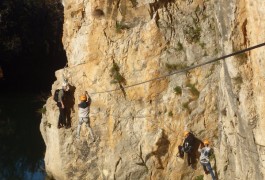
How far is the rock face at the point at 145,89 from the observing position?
11.3 metres

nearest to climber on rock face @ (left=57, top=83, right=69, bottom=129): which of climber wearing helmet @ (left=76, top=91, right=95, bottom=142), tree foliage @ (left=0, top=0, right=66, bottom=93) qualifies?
climber wearing helmet @ (left=76, top=91, right=95, bottom=142)

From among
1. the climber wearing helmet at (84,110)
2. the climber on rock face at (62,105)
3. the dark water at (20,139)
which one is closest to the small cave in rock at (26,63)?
the dark water at (20,139)

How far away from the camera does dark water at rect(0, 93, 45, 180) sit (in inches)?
742

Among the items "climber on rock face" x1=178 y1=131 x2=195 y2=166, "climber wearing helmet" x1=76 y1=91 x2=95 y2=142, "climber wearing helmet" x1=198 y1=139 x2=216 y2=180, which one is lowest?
"climber wearing helmet" x1=198 y1=139 x2=216 y2=180

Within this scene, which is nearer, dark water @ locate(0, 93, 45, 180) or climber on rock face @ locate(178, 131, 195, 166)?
climber on rock face @ locate(178, 131, 195, 166)

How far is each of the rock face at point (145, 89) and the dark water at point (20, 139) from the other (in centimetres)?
614

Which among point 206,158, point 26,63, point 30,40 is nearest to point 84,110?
point 206,158

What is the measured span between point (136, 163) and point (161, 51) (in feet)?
9.90

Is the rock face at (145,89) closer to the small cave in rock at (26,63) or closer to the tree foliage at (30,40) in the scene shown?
the small cave in rock at (26,63)

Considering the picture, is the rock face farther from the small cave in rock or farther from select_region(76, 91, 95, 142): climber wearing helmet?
the small cave in rock

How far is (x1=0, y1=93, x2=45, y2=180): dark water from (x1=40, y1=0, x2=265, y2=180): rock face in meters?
6.14

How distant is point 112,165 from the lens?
1233 centimetres

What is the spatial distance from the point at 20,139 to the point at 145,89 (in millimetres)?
11849

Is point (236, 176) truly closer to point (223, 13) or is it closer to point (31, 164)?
point (223, 13)
